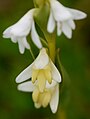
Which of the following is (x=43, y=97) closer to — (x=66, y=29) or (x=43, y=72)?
(x=43, y=72)

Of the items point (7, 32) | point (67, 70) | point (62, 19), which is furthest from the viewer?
point (67, 70)

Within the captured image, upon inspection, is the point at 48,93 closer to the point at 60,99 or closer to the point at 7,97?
the point at 60,99

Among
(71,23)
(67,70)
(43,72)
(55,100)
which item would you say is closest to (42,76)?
(43,72)

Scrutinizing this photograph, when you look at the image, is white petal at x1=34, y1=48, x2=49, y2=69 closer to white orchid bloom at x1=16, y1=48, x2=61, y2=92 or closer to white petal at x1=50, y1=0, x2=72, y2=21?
white orchid bloom at x1=16, y1=48, x2=61, y2=92

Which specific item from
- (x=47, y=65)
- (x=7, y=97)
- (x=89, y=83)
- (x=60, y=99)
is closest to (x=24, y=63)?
(x=7, y=97)

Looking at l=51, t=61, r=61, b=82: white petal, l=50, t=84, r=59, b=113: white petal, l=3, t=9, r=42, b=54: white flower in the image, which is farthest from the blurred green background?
l=3, t=9, r=42, b=54: white flower

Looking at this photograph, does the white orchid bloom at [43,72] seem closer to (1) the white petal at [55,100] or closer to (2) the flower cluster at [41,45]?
(2) the flower cluster at [41,45]

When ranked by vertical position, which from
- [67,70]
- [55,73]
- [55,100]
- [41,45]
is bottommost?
[67,70]

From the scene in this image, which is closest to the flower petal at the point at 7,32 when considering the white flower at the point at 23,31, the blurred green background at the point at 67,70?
the white flower at the point at 23,31
